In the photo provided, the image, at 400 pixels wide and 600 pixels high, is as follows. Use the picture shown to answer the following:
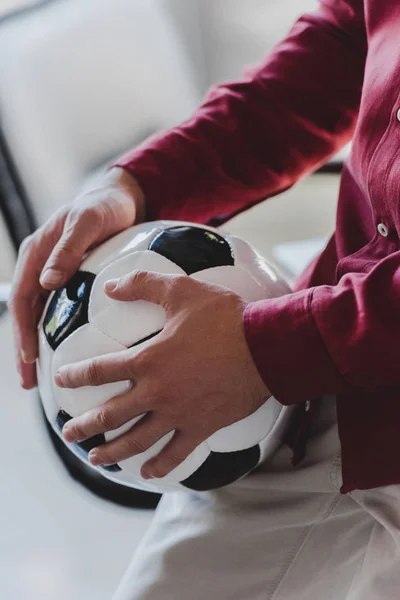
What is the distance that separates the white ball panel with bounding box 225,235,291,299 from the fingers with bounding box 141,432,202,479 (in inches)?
6.2

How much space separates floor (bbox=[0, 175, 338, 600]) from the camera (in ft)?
2.75

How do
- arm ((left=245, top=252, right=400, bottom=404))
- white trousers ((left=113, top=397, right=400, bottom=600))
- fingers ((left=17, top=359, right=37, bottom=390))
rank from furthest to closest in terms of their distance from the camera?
fingers ((left=17, top=359, right=37, bottom=390)), white trousers ((left=113, top=397, right=400, bottom=600)), arm ((left=245, top=252, right=400, bottom=404))

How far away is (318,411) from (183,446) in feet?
0.62

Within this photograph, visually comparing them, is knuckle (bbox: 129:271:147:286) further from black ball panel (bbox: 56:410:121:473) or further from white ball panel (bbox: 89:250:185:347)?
black ball panel (bbox: 56:410:121:473)

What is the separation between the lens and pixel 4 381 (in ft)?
3.50

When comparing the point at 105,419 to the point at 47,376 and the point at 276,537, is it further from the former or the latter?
the point at 276,537

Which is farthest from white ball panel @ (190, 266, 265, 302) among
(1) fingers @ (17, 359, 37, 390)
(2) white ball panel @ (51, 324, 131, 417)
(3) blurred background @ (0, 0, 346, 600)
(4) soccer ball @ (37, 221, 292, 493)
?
(3) blurred background @ (0, 0, 346, 600)

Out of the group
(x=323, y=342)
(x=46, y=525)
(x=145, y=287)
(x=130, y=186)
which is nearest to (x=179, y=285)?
(x=145, y=287)

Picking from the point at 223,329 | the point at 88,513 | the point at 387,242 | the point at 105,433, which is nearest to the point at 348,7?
the point at 387,242

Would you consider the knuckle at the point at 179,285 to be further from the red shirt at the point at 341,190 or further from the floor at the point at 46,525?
the floor at the point at 46,525

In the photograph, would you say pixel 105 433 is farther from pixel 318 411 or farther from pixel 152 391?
pixel 318 411

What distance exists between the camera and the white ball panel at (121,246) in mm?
647

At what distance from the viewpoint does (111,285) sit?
594 millimetres

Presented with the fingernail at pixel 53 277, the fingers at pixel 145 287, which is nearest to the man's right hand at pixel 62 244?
the fingernail at pixel 53 277
